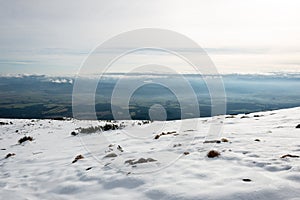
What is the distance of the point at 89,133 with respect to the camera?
70.1ft

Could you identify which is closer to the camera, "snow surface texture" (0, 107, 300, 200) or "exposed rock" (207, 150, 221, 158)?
"snow surface texture" (0, 107, 300, 200)

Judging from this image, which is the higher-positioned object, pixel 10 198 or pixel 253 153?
pixel 253 153

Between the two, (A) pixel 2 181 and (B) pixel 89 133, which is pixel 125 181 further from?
(B) pixel 89 133

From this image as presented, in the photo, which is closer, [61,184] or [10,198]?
[10,198]

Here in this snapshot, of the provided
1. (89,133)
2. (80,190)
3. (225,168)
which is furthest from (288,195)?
(89,133)

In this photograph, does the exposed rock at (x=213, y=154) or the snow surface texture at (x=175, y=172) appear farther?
the exposed rock at (x=213, y=154)

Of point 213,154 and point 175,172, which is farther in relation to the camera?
point 213,154

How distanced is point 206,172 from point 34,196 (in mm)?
5479

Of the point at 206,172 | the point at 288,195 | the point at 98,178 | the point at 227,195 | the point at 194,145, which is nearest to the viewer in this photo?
the point at 288,195

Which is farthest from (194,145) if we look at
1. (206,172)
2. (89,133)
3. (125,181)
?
(89,133)

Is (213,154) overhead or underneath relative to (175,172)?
overhead

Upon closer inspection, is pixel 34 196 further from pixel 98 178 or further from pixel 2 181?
pixel 2 181

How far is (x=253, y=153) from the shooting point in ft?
27.9

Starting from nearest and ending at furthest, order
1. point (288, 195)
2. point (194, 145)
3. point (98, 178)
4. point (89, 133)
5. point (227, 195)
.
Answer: point (288, 195), point (227, 195), point (98, 178), point (194, 145), point (89, 133)
